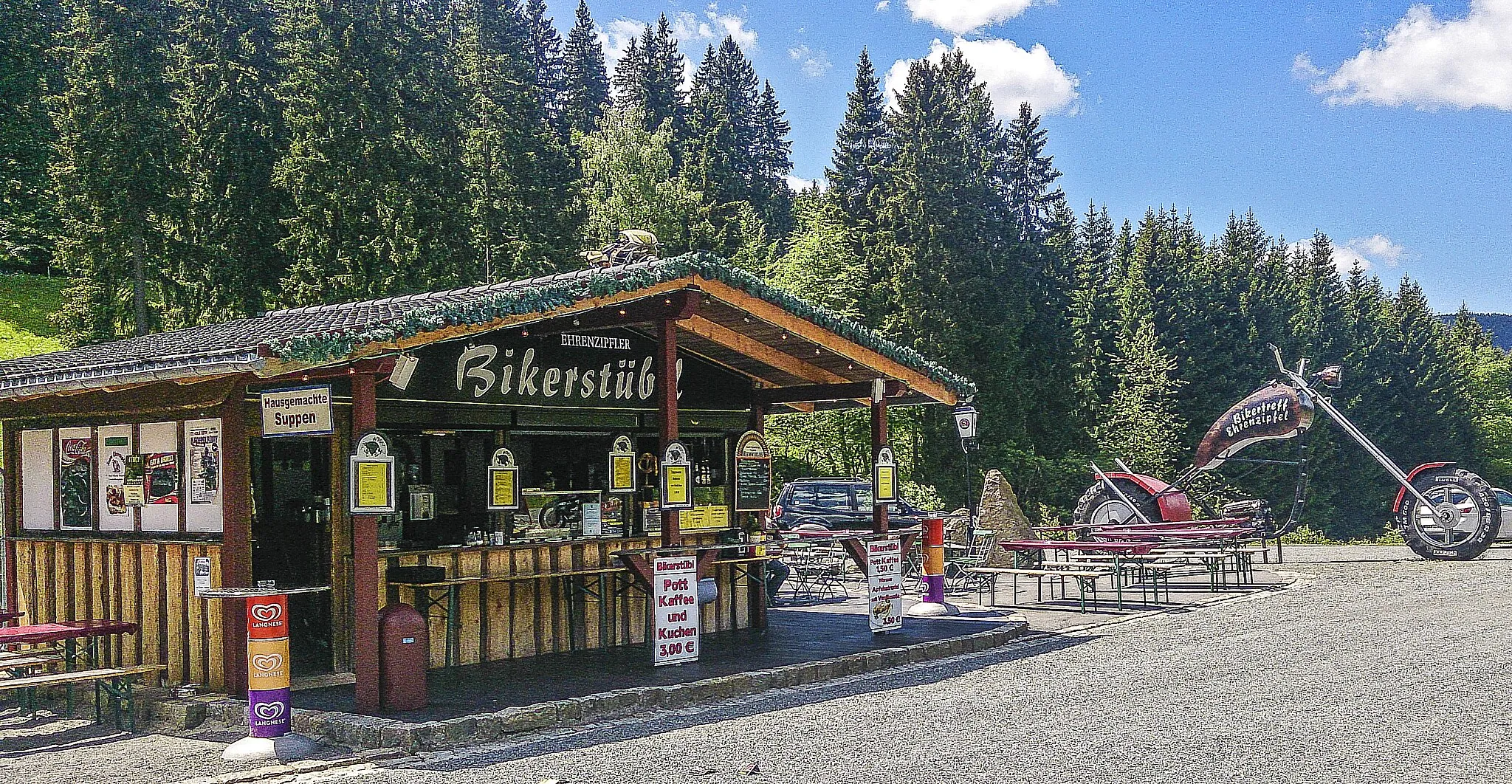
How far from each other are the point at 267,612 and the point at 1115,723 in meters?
5.24

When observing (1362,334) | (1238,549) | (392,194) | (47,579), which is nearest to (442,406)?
(47,579)

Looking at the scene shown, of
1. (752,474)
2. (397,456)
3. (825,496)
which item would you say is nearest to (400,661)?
(397,456)

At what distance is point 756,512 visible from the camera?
13.5 m

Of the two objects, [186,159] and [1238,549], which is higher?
[186,159]

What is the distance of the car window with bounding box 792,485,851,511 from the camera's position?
2536 cm

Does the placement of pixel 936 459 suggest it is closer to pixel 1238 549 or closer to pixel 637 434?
pixel 1238 549

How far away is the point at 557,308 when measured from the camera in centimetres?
963

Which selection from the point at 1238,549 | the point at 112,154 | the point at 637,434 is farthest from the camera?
the point at 112,154

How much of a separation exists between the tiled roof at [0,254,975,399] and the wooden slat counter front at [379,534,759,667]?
2096 mm

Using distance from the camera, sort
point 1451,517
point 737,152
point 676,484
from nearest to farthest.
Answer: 1. point 676,484
2. point 1451,517
3. point 737,152

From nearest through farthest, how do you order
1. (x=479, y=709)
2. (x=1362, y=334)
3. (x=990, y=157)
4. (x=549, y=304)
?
(x=479, y=709), (x=549, y=304), (x=990, y=157), (x=1362, y=334)

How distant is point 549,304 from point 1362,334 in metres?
45.1

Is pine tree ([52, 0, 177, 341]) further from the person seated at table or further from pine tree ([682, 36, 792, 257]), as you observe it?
the person seated at table

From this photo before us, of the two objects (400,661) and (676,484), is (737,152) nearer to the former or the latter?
(676,484)
